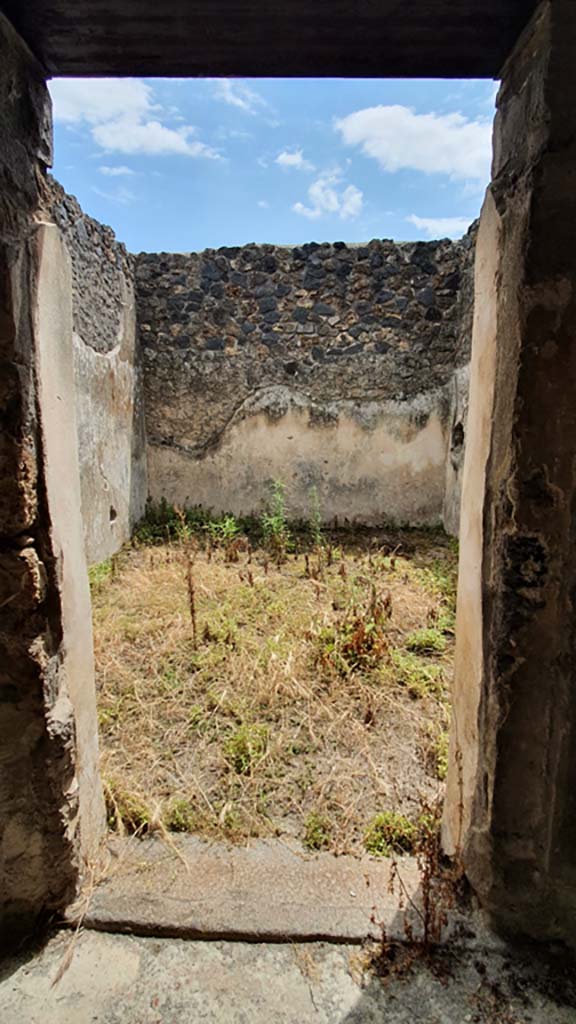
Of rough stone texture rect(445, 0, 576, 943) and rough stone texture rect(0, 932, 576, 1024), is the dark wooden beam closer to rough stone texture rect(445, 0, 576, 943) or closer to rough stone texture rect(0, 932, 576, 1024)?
rough stone texture rect(445, 0, 576, 943)

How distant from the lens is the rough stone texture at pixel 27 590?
3.78 ft

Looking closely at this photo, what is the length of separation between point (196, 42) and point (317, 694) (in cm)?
253

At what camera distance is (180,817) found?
181 centimetres

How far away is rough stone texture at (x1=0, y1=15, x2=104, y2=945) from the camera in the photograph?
115cm

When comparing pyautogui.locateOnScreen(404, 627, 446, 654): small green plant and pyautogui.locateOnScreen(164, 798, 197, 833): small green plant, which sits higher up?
pyautogui.locateOnScreen(404, 627, 446, 654): small green plant

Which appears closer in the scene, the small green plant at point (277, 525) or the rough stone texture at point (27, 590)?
the rough stone texture at point (27, 590)

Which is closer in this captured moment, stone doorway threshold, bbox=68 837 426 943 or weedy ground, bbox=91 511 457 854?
stone doorway threshold, bbox=68 837 426 943

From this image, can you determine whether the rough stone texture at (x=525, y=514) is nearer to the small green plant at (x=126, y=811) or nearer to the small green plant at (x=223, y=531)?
the small green plant at (x=126, y=811)

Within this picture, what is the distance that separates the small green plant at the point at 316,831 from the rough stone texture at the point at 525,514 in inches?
20.3

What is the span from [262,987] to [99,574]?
334 centimetres

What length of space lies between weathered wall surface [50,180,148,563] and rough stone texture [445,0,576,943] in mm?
3464

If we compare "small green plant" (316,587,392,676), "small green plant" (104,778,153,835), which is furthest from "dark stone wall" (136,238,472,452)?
"small green plant" (104,778,153,835)

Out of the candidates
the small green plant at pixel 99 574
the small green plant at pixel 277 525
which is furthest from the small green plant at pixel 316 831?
the small green plant at pixel 277 525

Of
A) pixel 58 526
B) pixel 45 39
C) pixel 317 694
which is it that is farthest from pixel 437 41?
pixel 317 694
